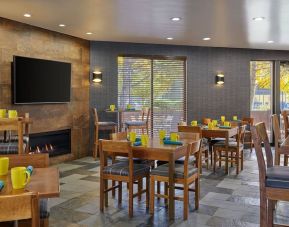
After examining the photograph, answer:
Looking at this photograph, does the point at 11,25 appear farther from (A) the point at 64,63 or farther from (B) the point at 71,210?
(B) the point at 71,210

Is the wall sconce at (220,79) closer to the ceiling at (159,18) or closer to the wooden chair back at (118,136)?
the ceiling at (159,18)

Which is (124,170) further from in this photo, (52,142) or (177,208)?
(52,142)

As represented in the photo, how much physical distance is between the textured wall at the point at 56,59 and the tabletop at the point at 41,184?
12.3ft

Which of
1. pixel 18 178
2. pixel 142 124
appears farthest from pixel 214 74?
pixel 18 178

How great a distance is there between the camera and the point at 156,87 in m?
8.63

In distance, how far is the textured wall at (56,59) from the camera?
18.9ft

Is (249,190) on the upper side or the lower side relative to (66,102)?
lower

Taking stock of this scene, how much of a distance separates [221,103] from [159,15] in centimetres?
422

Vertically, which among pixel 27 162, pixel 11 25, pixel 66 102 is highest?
pixel 11 25

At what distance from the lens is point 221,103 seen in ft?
29.6

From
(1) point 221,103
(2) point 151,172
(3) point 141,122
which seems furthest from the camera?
(1) point 221,103

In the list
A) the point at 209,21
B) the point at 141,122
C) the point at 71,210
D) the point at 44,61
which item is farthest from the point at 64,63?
the point at 71,210

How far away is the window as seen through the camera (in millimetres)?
8289

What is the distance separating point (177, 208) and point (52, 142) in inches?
145
